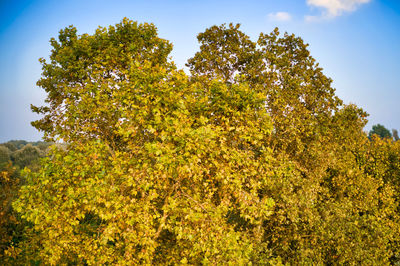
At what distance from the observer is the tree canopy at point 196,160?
721 centimetres

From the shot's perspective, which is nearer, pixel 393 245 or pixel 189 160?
pixel 189 160

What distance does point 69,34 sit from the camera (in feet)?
41.1

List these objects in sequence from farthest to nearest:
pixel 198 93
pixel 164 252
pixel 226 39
A: pixel 226 39
pixel 164 252
pixel 198 93

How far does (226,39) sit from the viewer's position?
1548cm

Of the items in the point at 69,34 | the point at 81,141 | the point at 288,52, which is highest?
the point at 288,52

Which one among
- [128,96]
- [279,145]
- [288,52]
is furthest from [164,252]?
[288,52]

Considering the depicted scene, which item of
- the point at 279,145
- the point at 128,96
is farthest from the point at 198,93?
the point at 279,145

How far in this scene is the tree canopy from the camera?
721 cm

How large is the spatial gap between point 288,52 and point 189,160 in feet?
43.7

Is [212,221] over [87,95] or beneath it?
beneath

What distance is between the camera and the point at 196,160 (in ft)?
22.9

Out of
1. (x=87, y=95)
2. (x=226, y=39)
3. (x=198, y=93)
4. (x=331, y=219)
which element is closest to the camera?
(x=87, y=95)

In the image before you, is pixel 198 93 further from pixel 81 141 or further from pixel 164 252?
pixel 164 252

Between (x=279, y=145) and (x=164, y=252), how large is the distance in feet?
31.7
